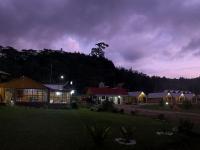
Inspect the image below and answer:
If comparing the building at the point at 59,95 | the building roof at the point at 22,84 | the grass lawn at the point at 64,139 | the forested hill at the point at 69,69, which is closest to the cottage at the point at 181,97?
the forested hill at the point at 69,69

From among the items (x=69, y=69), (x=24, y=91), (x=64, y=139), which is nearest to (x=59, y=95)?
(x=24, y=91)

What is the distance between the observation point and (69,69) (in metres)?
105

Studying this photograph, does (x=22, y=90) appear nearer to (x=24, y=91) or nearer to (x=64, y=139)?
(x=24, y=91)

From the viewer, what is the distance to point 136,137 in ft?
60.8

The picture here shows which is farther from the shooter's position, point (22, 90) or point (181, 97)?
point (181, 97)

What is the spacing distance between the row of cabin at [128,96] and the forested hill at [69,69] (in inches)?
443

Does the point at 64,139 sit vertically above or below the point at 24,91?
below

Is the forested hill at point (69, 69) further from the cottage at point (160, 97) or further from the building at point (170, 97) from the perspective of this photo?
A: the building at point (170, 97)

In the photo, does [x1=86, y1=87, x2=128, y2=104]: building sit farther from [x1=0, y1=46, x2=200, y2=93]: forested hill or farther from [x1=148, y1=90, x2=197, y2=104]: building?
[x1=0, y1=46, x2=200, y2=93]: forested hill

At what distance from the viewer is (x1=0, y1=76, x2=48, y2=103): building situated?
51.1 metres

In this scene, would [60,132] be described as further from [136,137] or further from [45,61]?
[45,61]

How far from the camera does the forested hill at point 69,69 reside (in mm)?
Result: 93625

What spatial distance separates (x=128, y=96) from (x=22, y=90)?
42405 millimetres

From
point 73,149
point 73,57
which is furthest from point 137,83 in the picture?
point 73,149
